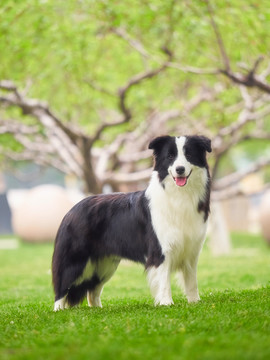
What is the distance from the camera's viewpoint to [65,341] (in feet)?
17.2

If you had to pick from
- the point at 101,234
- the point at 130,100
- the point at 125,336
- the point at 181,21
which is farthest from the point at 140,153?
the point at 125,336

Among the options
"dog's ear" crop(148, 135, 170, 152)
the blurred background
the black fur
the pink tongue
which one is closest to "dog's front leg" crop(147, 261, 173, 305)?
the black fur

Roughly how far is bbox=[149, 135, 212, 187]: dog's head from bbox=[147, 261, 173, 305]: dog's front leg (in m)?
1.03

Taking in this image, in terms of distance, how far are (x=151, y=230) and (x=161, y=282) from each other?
63cm

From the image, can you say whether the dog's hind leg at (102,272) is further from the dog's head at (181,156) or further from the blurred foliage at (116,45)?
the blurred foliage at (116,45)

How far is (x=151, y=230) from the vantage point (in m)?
7.33

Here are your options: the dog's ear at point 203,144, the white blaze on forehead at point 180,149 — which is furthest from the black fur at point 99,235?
the dog's ear at point 203,144

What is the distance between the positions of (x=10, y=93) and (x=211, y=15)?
6536 millimetres

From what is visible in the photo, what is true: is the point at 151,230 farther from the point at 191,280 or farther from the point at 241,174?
the point at 241,174

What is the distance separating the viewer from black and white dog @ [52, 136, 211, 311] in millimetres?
7180

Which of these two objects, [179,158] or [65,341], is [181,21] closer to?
[179,158]

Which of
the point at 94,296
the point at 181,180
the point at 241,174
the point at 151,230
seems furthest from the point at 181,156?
the point at 241,174

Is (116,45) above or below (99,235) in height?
above

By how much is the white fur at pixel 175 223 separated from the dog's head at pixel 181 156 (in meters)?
0.04
